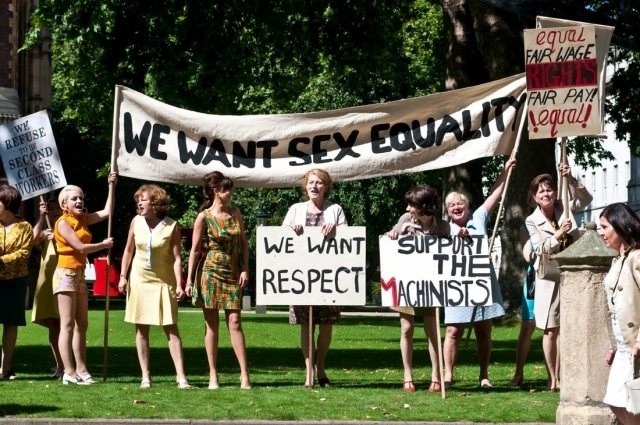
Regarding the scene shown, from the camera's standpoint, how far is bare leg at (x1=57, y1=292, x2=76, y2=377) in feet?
45.7

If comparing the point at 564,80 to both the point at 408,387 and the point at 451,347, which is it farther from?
the point at 408,387

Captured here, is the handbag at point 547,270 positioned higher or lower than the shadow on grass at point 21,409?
higher

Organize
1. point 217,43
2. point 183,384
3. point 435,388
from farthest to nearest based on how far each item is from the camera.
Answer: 1. point 217,43
2. point 183,384
3. point 435,388

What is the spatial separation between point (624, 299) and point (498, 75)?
17.1 metres

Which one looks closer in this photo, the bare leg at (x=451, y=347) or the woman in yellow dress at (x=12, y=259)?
the bare leg at (x=451, y=347)

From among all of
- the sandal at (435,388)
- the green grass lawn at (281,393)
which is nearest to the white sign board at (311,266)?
the green grass lawn at (281,393)

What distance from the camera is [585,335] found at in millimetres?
10406

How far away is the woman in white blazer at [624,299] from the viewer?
8.56 meters

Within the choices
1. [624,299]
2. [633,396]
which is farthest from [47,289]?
[633,396]

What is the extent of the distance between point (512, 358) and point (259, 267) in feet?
20.9

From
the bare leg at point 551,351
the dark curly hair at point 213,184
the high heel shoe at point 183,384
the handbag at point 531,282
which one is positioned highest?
the dark curly hair at point 213,184

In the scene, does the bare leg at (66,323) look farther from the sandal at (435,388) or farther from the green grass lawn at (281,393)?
the sandal at (435,388)

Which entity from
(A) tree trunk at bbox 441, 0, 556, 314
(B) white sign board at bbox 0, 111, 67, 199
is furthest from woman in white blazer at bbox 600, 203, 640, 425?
(A) tree trunk at bbox 441, 0, 556, 314

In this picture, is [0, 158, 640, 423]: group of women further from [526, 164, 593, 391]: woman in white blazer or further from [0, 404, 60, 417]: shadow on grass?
[0, 404, 60, 417]: shadow on grass
